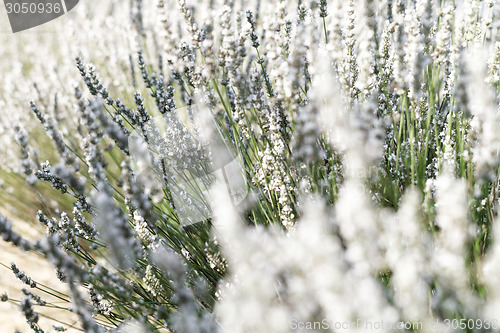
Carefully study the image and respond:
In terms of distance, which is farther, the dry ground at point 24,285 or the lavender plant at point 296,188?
the dry ground at point 24,285

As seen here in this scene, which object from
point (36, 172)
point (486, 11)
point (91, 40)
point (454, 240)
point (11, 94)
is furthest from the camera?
point (91, 40)

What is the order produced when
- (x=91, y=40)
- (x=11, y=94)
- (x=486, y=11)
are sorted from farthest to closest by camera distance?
1. (x=91, y=40)
2. (x=11, y=94)
3. (x=486, y=11)

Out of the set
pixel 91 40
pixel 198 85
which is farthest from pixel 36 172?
pixel 91 40

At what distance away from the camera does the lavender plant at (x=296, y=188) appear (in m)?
0.69

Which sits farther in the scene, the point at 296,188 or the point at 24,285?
the point at 24,285

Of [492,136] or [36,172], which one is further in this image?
[36,172]

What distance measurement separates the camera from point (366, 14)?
1.48 m

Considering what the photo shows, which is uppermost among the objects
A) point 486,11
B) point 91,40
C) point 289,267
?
point 91,40

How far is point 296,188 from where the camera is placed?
1.53 meters

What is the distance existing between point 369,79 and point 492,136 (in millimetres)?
634

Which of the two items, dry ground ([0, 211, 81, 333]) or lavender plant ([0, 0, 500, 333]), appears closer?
lavender plant ([0, 0, 500, 333])

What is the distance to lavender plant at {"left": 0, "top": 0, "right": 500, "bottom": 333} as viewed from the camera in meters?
0.69

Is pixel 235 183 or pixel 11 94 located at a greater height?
pixel 11 94

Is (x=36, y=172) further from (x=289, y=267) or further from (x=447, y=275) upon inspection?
(x=447, y=275)
